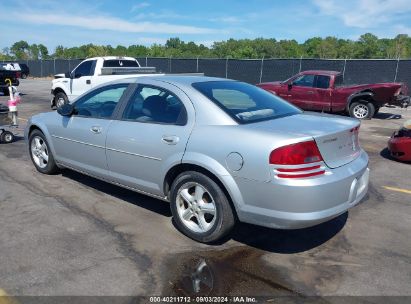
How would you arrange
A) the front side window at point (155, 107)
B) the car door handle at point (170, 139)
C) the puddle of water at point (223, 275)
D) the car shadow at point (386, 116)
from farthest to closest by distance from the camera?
the car shadow at point (386, 116), the front side window at point (155, 107), the car door handle at point (170, 139), the puddle of water at point (223, 275)

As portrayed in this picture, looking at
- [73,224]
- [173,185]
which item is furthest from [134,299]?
[73,224]

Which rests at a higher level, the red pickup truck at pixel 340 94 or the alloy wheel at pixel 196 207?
the red pickup truck at pixel 340 94

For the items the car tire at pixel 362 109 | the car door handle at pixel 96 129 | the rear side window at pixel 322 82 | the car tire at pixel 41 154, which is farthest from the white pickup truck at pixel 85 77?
the car door handle at pixel 96 129

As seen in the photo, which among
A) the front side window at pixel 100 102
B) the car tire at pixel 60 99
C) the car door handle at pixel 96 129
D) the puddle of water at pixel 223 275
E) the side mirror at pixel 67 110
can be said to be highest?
the front side window at pixel 100 102

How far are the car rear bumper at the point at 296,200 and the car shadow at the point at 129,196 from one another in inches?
56.3

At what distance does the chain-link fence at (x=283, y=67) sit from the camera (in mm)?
19547

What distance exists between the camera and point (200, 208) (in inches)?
151

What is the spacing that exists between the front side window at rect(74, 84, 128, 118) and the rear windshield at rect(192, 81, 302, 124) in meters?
1.04

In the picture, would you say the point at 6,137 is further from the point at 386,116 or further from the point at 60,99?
the point at 386,116

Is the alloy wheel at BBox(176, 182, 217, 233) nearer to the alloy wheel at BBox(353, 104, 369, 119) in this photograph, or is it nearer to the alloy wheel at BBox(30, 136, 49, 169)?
the alloy wheel at BBox(30, 136, 49, 169)

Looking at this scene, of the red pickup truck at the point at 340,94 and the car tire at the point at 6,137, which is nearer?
the car tire at the point at 6,137

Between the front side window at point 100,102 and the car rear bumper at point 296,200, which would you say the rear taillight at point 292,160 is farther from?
the front side window at point 100,102

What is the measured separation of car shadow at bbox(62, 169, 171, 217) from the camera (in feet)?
15.7

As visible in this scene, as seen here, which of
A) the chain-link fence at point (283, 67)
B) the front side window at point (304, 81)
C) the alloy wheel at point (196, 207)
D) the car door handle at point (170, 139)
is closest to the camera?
the alloy wheel at point (196, 207)
